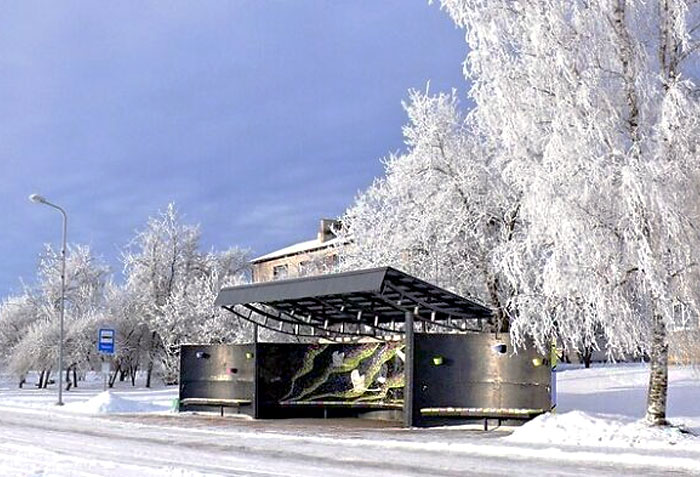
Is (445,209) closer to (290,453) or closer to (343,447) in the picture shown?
(343,447)

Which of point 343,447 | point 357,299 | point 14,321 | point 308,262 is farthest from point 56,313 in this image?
point 343,447

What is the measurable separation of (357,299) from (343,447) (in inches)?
266

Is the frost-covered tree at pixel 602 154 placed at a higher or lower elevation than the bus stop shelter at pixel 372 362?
higher

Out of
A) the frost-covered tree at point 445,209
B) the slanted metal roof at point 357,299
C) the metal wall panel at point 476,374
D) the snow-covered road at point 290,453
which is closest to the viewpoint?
the snow-covered road at point 290,453

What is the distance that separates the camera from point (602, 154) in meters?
17.0

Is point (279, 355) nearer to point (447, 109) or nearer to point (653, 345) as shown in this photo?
point (447, 109)

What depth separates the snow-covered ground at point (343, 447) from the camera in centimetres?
1330

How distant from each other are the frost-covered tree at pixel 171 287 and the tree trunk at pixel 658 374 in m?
35.3

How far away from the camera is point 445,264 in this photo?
27.6 meters

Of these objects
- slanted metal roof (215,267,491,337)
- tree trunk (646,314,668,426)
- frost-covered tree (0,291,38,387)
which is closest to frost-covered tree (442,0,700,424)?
tree trunk (646,314,668,426)

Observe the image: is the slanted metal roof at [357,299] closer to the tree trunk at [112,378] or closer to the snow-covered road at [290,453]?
the snow-covered road at [290,453]

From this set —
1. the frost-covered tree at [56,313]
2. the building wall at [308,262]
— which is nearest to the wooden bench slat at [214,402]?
the building wall at [308,262]

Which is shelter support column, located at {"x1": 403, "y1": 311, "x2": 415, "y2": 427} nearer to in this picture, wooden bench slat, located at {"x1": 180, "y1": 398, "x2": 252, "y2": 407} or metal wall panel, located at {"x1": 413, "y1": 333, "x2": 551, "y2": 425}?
metal wall panel, located at {"x1": 413, "y1": 333, "x2": 551, "y2": 425}

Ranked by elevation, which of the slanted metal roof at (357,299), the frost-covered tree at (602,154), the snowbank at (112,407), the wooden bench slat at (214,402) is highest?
the frost-covered tree at (602,154)
